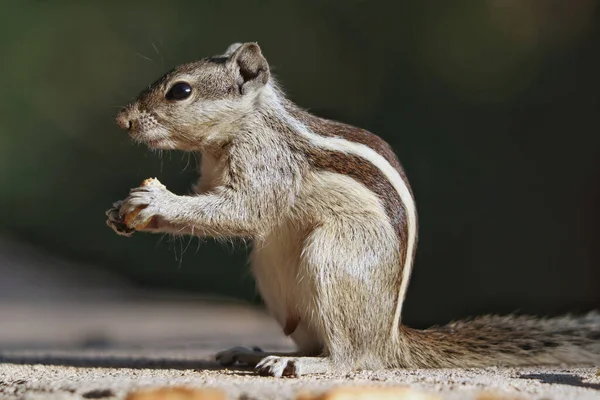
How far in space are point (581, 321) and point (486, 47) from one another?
13.7 ft

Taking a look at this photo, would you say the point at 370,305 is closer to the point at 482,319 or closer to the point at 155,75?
the point at 482,319

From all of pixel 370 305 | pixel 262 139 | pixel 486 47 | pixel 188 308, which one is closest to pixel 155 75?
pixel 188 308

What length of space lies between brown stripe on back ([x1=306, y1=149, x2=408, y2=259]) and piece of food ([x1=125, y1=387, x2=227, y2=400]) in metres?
1.32

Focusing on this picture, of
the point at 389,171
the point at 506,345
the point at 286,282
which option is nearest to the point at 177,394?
the point at 286,282

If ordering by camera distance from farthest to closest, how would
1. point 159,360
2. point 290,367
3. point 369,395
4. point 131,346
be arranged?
1. point 131,346
2. point 159,360
3. point 290,367
4. point 369,395

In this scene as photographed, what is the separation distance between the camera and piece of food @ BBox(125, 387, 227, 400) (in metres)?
2.58

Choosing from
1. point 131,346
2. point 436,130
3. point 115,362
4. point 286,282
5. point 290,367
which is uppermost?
point 436,130

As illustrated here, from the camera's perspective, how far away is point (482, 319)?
163 inches

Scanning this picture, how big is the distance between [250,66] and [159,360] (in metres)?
1.58

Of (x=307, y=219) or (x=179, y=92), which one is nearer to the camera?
(x=307, y=219)

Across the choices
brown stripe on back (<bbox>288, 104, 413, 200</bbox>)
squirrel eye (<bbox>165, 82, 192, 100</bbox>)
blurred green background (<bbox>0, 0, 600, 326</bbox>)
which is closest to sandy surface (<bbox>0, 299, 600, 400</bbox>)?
blurred green background (<bbox>0, 0, 600, 326</bbox>)

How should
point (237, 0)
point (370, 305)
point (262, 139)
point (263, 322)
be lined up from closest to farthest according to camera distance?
point (370, 305) → point (262, 139) → point (263, 322) → point (237, 0)

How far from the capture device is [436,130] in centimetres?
761

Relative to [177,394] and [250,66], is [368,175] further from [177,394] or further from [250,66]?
[177,394]
